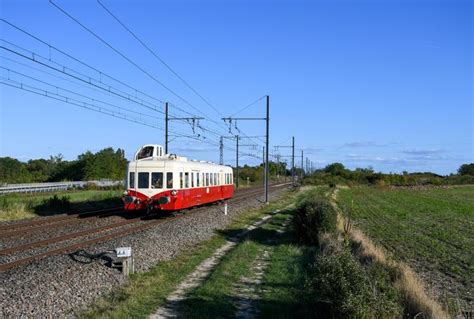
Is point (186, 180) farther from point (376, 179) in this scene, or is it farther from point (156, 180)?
point (376, 179)

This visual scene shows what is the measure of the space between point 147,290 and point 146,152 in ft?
62.6

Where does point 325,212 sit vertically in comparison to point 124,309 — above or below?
above

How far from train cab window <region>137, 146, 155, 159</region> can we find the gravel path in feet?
38.9

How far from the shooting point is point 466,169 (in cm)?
15662

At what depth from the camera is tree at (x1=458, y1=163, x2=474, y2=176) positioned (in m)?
153

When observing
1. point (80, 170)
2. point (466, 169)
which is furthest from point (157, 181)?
point (466, 169)

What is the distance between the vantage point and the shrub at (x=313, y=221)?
56.0 ft

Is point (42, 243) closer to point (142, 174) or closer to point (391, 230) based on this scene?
point (142, 174)

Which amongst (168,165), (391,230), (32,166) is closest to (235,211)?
(168,165)

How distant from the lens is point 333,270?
798 centimetres

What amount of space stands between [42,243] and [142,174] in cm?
1011

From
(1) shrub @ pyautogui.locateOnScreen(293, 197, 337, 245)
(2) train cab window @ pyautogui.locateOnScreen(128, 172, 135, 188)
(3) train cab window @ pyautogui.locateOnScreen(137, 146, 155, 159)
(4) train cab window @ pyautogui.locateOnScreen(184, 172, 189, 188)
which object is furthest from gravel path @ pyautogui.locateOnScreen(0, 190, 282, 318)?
(3) train cab window @ pyautogui.locateOnScreen(137, 146, 155, 159)

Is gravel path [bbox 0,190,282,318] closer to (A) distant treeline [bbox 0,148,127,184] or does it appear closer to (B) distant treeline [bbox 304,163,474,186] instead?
(A) distant treeline [bbox 0,148,127,184]

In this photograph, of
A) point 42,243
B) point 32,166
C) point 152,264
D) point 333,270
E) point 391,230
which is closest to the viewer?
point 333,270
